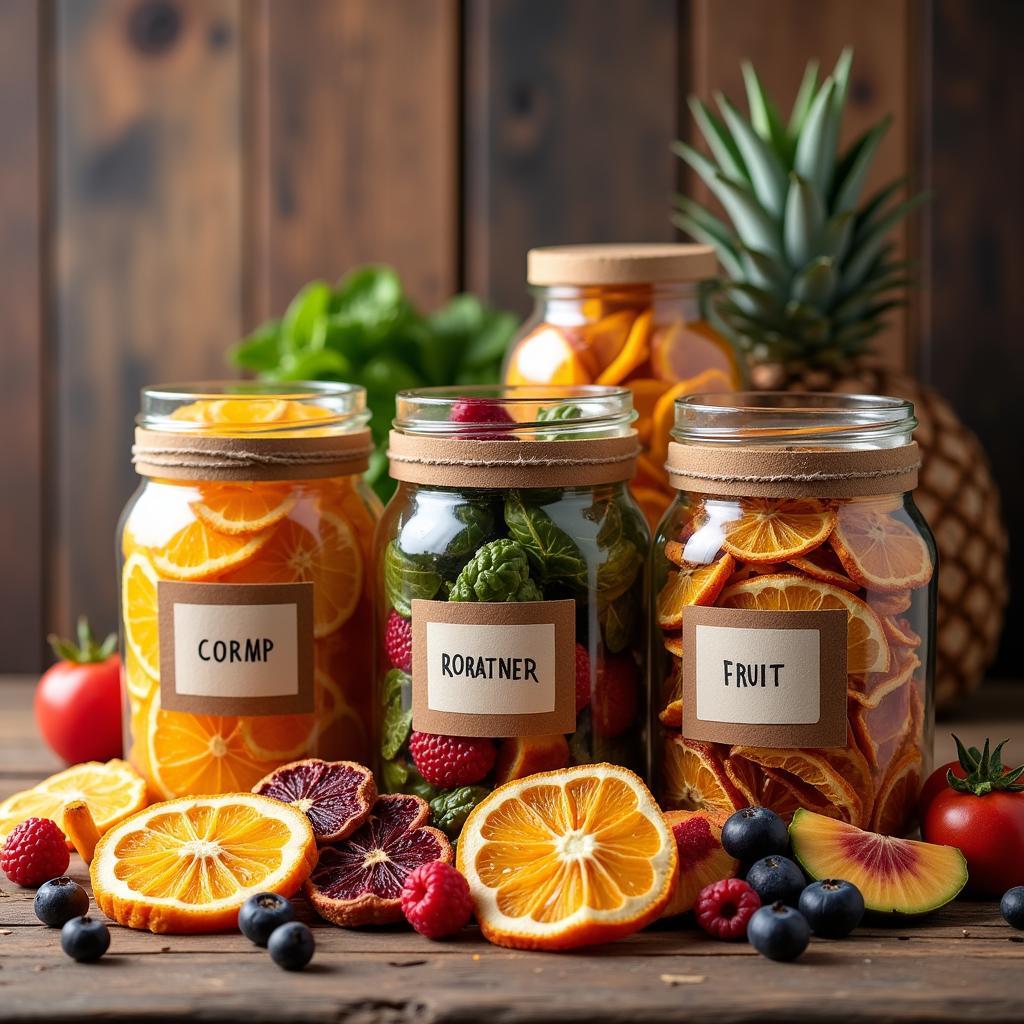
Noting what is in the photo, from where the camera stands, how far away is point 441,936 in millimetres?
961

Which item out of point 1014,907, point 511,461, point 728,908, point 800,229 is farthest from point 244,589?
point 800,229

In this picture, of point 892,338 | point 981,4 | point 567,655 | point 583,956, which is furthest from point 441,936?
point 981,4

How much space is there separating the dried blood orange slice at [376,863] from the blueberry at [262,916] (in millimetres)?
48

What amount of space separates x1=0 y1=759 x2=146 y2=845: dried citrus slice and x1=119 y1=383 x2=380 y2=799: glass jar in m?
0.02

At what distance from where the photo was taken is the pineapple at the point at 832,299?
1529 mm

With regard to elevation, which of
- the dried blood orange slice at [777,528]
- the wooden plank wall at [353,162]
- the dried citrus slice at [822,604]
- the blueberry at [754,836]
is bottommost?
the blueberry at [754,836]

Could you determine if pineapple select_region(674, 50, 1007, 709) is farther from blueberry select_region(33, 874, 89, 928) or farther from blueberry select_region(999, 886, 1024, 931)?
blueberry select_region(33, 874, 89, 928)

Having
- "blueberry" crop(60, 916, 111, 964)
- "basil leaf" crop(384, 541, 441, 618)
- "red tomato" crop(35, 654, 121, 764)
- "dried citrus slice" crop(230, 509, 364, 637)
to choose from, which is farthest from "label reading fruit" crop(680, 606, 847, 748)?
"red tomato" crop(35, 654, 121, 764)

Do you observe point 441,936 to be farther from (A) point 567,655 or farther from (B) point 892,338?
(B) point 892,338

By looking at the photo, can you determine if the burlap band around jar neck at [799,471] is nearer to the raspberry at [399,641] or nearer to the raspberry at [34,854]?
the raspberry at [399,641]

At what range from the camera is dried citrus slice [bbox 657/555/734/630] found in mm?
1041

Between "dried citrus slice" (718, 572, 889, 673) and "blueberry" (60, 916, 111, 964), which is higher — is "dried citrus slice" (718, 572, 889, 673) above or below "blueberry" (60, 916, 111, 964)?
above

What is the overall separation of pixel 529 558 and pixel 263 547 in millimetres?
236

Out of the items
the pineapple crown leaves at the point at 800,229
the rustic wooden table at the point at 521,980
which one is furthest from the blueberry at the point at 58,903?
the pineapple crown leaves at the point at 800,229
